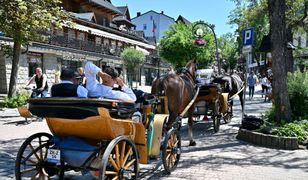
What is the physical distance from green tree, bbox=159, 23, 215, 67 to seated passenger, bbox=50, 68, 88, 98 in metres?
44.5

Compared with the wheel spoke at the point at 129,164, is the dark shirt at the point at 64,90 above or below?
above

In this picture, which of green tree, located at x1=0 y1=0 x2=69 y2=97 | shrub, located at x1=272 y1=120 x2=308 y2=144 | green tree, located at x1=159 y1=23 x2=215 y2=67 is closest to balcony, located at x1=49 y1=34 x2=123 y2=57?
green tree, located at x1=159 y1=23 x2=215 y2=67

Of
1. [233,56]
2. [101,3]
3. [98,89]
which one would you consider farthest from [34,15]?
[233,56]

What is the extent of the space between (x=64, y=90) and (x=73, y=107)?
0.41 metres

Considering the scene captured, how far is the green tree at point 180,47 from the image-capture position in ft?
165

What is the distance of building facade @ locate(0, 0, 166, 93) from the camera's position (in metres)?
29.4

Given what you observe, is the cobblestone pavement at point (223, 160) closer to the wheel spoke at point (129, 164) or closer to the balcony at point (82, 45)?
the wheel spoke at point (129, 164)

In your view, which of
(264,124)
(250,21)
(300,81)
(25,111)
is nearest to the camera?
(25,111)

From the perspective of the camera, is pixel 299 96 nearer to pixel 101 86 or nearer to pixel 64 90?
pixel 101 86

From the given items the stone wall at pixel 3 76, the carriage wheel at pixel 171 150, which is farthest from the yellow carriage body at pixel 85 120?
the stone wall at pixel 3 76

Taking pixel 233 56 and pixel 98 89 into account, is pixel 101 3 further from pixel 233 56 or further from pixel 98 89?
pixel 233 56

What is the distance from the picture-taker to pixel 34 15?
55.8 ft

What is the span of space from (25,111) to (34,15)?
12111 mm

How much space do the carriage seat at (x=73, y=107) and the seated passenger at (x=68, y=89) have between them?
221 millimetres
